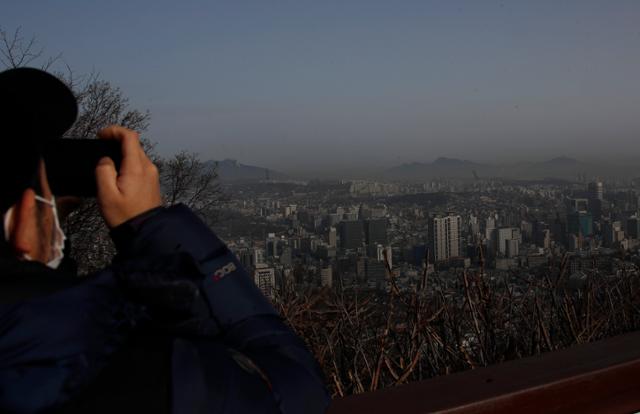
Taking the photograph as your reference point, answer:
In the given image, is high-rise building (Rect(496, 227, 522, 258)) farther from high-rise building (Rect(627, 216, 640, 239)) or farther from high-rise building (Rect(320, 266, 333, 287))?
high-rise building (Rect(320, 266, 333, 287))

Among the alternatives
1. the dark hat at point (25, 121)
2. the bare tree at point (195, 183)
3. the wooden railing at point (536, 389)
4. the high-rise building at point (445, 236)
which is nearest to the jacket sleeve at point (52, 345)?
the dark hat at point (25, 121)

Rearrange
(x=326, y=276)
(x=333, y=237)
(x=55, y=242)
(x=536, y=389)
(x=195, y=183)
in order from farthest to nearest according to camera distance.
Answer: (x=195, y=183) → (x=333, y=237) → (x=326, y=276) → (x=536, y=389) → (x=55, y=242)

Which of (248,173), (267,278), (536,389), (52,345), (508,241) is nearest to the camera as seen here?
(52,345)

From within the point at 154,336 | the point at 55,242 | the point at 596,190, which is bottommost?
the point at 596,190

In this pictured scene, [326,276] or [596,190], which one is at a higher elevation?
[596,190]

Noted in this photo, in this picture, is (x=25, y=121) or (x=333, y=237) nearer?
(x=25, y=121)

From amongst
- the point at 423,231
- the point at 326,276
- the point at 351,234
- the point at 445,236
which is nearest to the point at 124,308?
the point at 326,276

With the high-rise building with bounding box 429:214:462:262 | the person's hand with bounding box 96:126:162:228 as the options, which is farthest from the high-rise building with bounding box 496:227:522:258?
the person's hand with bounding box 96:126:162:228

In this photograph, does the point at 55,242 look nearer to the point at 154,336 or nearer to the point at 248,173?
the point at 154,336

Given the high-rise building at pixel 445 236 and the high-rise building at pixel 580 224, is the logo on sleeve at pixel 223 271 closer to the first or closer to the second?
the high-rise building at pixel 445 236
